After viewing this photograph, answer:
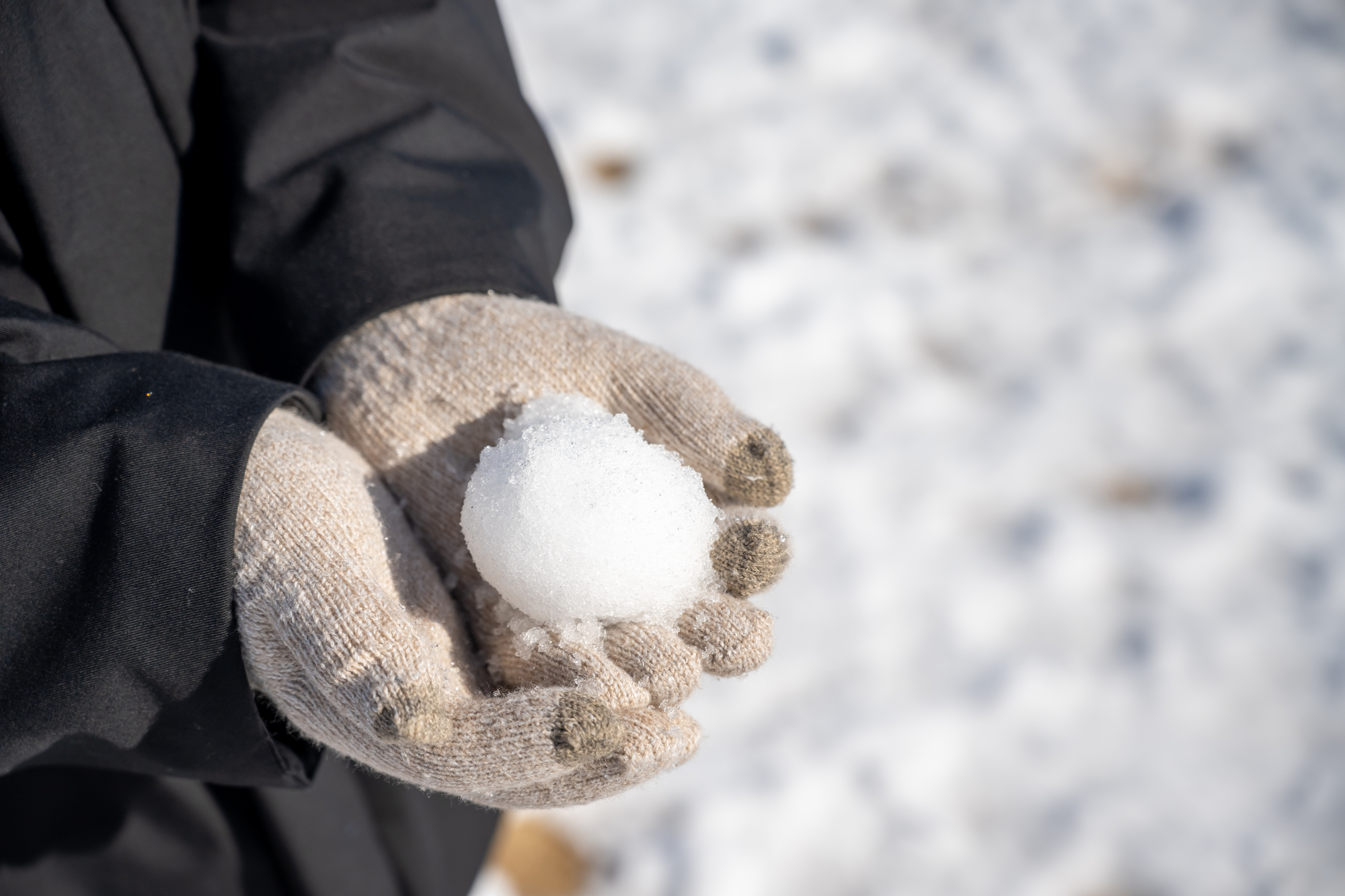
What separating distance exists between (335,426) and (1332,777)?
6.65ft

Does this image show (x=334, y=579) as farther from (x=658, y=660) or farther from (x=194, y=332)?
(x=194, y=332)

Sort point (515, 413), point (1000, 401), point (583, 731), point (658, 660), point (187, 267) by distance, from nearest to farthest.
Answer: point (583, 731) < point (658, 660) < point (515, 413) < point (187, 267) < point (1000, 401)

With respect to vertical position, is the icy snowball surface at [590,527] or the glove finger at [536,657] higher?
the icy snowball surface at [590,527]

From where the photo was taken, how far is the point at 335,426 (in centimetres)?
112

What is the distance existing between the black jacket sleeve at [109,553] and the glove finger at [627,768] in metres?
0.31

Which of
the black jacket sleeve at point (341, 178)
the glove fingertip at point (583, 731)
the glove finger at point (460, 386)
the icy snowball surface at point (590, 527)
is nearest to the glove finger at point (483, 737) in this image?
the glove fingertip at point (583, 731)

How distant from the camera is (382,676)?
799 mm

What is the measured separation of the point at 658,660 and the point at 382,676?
27 centimetres

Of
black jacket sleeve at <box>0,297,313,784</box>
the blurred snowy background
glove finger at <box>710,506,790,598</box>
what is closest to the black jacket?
black jacket sleeve at <box>0,297,313,784</box>

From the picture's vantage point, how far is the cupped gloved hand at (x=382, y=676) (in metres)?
0.79

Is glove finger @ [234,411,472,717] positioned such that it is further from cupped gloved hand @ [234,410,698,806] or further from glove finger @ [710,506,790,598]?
glove finger @ [710,506,790,598]

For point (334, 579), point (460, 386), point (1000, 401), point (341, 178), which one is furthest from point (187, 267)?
point (1000, 401)

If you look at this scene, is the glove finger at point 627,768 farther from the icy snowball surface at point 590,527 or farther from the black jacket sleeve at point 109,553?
the black jacket sleeve at point 109,553

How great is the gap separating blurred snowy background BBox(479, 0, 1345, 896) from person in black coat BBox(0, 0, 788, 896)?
888 millimetres
